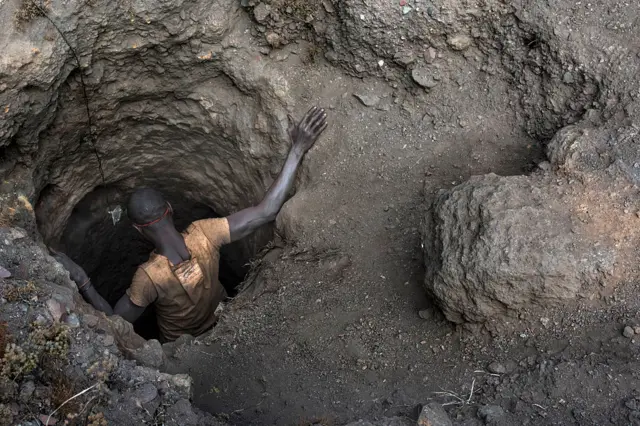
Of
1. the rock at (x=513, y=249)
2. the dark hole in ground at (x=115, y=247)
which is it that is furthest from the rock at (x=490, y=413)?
the dark hole in ground at (x=115, y=247)

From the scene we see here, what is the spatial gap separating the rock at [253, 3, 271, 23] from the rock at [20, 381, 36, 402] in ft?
9.55

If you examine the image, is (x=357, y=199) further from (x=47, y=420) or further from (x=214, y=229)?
(x=47, y=420)

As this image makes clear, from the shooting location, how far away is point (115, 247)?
6176 mm

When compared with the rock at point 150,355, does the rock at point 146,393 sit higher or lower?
higher

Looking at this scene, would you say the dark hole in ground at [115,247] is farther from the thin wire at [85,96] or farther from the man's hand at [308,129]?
the man's hand at [308,129]

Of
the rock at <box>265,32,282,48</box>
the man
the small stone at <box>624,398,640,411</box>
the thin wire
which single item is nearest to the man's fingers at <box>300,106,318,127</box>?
the man

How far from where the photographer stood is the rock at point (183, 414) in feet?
8.59

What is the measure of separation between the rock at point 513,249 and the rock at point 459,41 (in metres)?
1.33

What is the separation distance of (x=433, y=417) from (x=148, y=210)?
8.59 ft

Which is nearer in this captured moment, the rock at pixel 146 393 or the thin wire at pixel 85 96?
the rock at pixel 146 393

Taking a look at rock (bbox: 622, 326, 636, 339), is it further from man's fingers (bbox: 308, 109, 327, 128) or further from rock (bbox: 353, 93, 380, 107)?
man's fingers (bbox: 308, 109, 327, 128)

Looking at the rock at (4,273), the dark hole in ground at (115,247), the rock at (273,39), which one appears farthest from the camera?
the dark hole in ground at (115,247)

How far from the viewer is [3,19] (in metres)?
3.50

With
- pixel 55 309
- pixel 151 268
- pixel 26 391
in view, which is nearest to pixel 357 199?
pixel 151 268
